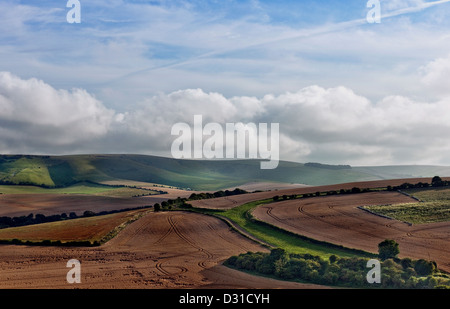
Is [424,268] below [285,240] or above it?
above

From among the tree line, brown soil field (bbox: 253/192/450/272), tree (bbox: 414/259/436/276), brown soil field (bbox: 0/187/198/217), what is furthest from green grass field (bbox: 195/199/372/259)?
brown soil field (bbox: 0/187/198/217)

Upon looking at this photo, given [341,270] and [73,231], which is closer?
[341,270]

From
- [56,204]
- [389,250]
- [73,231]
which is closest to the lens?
[389,250]

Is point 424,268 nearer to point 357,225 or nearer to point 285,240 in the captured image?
point 285,240

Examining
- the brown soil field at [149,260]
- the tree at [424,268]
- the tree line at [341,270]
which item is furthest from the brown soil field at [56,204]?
the tree at [424,268]

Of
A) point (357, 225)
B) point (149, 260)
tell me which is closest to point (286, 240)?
point (357, 225)

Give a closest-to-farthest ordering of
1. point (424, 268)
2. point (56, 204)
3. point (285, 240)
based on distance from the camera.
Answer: point (424, 268) → point (285, 240) → point (56, 204)
